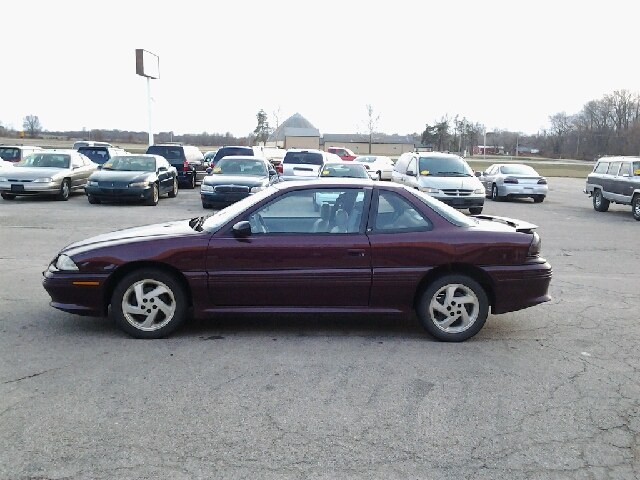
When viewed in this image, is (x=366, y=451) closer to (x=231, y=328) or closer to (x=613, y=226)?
(x=231, y=328)

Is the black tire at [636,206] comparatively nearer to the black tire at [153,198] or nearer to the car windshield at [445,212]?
the car windshield at [445,212]

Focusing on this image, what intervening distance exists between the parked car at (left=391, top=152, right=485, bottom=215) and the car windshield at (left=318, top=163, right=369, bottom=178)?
4.47 feet

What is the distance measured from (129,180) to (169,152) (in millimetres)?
8028

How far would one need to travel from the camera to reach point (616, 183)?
58.0ft

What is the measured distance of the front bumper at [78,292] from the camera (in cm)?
534

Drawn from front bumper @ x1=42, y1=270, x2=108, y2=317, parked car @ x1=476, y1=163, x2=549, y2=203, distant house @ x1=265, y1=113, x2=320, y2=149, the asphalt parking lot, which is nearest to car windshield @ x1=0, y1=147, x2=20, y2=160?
parked car @ x1=476, y1=163, x2=549, y2=203

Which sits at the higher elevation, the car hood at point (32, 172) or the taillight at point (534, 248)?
the car hood at point (32, 172)

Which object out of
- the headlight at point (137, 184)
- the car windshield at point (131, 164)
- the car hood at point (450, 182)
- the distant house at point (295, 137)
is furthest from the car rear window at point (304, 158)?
the distant house at point (295, 137)

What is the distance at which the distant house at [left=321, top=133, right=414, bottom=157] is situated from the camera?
105 metres

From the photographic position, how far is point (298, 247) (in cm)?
537

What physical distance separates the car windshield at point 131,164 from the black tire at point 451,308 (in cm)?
1408

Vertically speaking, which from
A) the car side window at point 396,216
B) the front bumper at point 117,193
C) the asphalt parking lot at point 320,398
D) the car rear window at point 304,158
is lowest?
the asphalt parking lot at point 320,398

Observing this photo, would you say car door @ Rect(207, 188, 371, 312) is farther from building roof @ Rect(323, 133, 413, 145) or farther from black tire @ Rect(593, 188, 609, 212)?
building roof @ Rect(323, 133, 413, 145)

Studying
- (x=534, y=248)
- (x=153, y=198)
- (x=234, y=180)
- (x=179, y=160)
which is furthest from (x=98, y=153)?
(x=534, y=248)
